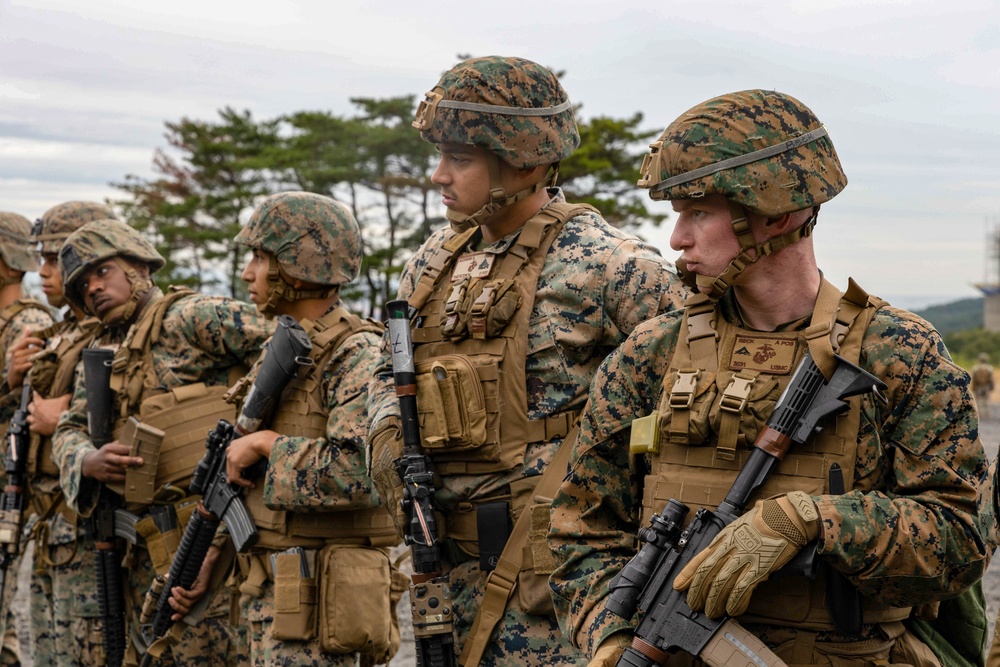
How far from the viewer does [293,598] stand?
4719 millimetres

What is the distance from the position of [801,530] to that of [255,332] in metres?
4.03

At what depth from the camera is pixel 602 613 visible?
275 centimetres

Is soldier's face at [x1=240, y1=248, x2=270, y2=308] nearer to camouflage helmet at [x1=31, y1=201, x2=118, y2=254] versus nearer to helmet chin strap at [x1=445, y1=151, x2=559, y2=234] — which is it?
helmet chin strap at [x1=445, y1=151, x2=559, y2=234]

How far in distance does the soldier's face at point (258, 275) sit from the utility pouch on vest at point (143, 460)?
1.14 m

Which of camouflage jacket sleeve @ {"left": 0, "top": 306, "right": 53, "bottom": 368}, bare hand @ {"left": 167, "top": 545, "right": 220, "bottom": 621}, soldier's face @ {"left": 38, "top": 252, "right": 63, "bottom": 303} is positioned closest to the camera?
bare hand @ {"left": 167, "top": 545, "right": 220, "bottom": 621}

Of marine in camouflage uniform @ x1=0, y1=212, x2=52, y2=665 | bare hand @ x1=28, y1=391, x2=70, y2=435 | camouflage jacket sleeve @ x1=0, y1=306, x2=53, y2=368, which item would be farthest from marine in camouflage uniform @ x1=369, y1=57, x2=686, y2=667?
camouflage jacket sleeve @ x1=0, y1=306, x2=53, y2=368

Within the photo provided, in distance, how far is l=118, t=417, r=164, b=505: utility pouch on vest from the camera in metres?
5.91

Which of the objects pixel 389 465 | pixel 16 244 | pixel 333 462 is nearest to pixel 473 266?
pixel 389 465

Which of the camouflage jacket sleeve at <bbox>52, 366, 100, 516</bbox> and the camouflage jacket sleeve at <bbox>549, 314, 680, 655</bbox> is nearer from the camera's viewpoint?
the camouflage jacket sleeve at <bbox>549, 314, 680, 655</bbox>

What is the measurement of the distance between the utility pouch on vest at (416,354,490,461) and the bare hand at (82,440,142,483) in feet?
8.45

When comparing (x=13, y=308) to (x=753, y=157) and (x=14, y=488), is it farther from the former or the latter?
(x=753, y=157)

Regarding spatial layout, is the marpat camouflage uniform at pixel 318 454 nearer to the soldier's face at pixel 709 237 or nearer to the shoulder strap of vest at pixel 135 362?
the shoulder strap of vest at pixel 135 362

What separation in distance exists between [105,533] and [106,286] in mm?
1369

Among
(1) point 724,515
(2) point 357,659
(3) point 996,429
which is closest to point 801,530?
(1) point 724,515
